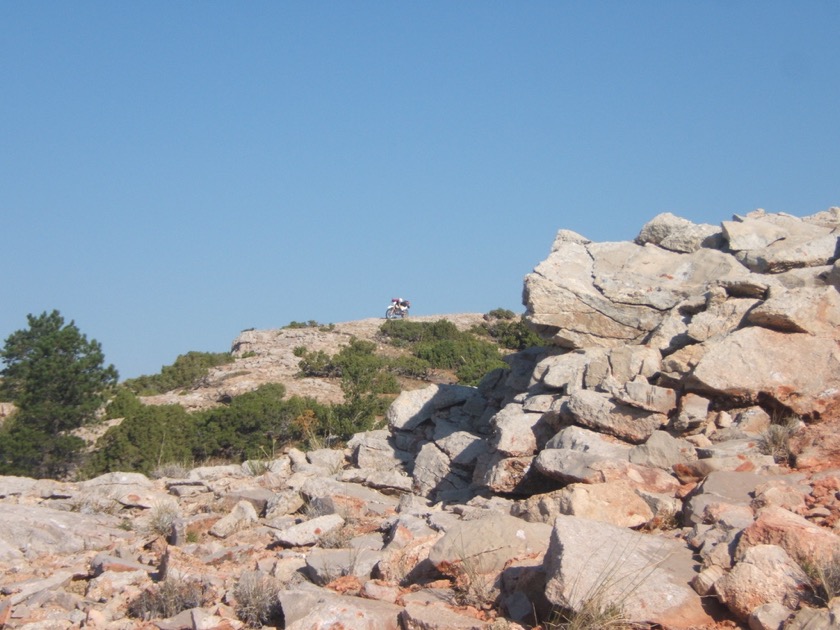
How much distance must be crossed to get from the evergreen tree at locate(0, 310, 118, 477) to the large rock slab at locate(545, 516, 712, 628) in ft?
48.9

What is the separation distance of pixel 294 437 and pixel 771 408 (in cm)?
1179

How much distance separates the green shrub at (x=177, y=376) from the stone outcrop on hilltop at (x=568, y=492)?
17.6 m

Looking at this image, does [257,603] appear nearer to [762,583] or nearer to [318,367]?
[762,583]

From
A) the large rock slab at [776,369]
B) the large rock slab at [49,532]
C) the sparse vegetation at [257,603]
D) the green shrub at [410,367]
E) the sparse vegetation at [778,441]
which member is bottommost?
the sparse vegetation at [257,603]

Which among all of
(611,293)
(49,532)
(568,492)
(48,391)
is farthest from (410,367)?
(568,492)

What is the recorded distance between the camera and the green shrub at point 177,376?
29812mm

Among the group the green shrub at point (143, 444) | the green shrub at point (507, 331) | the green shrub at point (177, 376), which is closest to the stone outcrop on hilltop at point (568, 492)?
the green shrub at point (143, 444)

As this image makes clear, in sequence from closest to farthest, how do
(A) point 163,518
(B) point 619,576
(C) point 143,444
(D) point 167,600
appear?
(B) point 619,576 < (D) point 167,600 < (A) point 163,518 < (C) point 143,444

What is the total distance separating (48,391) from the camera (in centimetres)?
1870

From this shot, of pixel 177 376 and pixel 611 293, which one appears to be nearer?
pixel 611 293

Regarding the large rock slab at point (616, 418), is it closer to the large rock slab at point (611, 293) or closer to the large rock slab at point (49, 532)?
→ the large rock slab at point (611, 293)

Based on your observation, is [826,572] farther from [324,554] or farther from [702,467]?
[324,554]

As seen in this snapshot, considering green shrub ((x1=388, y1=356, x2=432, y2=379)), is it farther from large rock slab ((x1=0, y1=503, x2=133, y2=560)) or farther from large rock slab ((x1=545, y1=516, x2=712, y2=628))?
large rock slab ((x1=545, y1=516, x2=712, y2=628))

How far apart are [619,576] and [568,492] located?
193cm
